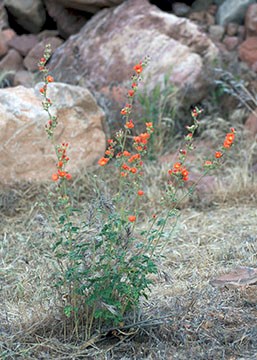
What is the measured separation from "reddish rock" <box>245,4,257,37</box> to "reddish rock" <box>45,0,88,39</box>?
1.42m

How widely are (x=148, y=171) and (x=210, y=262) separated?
1.34 m

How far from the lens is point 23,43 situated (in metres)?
6.92

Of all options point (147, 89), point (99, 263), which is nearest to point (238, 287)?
point (99, 263)

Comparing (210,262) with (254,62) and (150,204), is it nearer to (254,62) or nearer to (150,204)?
(150,204)

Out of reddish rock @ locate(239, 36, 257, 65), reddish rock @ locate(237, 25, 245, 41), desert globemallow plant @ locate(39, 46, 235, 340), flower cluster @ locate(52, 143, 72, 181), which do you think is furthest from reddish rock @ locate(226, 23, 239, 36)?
flower cluster @ locate(52, 143, 72, 181)

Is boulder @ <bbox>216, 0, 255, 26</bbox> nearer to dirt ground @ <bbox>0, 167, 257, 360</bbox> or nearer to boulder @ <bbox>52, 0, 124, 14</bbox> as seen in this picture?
boulder @ <bbox>52, 0, 124, 14</bbox>

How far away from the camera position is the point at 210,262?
408 centimetres

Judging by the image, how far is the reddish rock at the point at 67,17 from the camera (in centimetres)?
694

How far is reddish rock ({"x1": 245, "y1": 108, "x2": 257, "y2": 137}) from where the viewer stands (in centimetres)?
574

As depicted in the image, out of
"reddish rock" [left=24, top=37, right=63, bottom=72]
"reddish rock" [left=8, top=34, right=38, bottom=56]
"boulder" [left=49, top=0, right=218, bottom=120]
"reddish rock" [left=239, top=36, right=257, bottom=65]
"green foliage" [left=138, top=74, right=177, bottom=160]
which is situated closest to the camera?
"green foliage" [left=138, top=74, right=177, bottom=160]

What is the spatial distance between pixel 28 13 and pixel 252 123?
2.35 meters

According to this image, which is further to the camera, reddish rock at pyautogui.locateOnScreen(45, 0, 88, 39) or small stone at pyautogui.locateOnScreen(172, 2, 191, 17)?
reddish rock at pyautogui.locateOnScreen(45, 0, 88, 39)

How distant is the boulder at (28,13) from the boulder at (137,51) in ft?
2.24

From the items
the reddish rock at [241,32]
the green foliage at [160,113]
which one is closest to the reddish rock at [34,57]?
the green foliage at [160,113]
